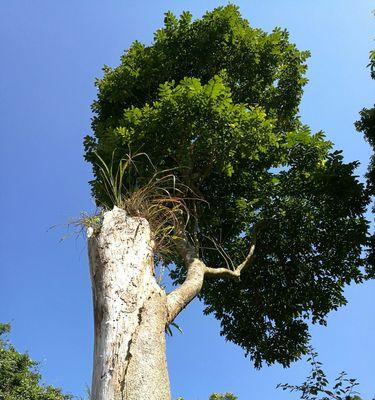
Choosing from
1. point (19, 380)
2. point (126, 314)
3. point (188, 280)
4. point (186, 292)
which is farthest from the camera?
point (19, 380)

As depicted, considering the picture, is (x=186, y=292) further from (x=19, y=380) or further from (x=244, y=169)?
(x=19, y=380)

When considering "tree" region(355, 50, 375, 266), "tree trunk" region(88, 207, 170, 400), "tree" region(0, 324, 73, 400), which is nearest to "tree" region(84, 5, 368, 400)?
"tree" region(355, 50, 375, 266)

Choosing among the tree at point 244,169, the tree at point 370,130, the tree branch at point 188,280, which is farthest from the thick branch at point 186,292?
the tree at point 370,130

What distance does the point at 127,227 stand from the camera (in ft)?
14.0

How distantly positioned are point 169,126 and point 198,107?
0.57m

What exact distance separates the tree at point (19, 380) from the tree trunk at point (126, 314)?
1801 cm

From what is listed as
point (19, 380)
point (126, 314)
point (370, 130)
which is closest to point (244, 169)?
point (370, 130)

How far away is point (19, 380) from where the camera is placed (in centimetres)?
1975

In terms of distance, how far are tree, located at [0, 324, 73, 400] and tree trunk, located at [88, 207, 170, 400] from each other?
1801cm

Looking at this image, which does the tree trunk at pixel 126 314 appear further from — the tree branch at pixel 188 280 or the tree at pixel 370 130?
the tree at pixel 370 130

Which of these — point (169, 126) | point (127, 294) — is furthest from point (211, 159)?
point (127, 294)

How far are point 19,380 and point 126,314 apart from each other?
→ 19.2 metres

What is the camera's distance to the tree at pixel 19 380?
1930cm

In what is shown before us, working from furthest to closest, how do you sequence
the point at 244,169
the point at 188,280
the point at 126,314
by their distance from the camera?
the point at 244,169 < the point at 188,280 < the point at 126,314
